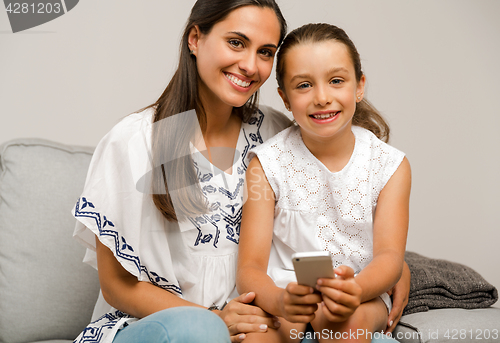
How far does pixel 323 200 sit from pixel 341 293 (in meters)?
0.43

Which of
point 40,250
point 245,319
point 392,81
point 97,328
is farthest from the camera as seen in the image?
point 392,81

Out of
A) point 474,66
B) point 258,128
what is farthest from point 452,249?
point 258,128

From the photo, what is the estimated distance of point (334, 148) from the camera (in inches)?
55.7

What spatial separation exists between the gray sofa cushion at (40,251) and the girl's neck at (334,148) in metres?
0.84

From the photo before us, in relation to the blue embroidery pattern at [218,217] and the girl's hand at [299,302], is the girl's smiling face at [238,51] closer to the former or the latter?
the blue embroidery pattern at [218,217]

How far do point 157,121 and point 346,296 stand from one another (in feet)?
2.31

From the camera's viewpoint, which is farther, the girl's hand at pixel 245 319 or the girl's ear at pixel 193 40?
the girl's ear at pixel 193 40

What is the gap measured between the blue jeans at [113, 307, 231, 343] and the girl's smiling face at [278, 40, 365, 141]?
63cm

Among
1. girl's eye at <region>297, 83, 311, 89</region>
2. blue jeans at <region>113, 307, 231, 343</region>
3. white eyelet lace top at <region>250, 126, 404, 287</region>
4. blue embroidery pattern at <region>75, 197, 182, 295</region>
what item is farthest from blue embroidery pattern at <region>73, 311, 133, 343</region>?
girl's eye at <region>297, 83, 311, 89</region>

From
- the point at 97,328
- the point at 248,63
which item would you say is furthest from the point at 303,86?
the point at 97,328

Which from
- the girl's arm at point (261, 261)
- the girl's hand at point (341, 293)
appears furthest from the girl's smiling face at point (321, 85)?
the girl's hand at point (341, 293)

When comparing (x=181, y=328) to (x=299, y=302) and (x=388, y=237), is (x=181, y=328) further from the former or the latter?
(x=388, y=237)

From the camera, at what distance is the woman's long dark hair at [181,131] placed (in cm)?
129

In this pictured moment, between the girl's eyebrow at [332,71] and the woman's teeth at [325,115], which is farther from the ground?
the girl's eyebrow at [332,71]
